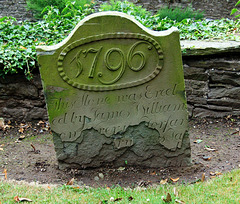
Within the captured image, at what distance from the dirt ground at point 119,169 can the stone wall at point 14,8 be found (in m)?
6.52

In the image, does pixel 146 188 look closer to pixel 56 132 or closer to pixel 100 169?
pixel 100 169

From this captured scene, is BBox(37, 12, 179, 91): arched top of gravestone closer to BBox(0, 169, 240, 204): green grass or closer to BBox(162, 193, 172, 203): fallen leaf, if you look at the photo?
BBox(0, 169, 240, 204): green grass

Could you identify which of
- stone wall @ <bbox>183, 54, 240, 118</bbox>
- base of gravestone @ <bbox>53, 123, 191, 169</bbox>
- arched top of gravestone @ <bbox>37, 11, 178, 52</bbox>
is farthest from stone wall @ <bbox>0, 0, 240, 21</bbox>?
base of gravestone @ <bbox>53, 123, 191, 169</bbox>

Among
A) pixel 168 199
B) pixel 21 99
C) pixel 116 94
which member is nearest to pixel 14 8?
pixel 21 99

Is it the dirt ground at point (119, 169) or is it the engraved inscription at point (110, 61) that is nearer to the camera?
the engraved inscription at point (110, 61)

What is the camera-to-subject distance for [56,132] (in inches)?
128

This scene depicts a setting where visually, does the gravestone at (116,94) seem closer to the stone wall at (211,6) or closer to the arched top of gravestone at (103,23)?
the arched top of gravestone at (103,23)

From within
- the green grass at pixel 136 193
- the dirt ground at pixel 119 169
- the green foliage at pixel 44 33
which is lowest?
the dirt ground at pixel 119 169

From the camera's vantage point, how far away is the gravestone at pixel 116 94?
3.07m

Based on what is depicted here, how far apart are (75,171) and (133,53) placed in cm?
143

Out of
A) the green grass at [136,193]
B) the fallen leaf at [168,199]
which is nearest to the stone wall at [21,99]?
the green grass at [136,193]

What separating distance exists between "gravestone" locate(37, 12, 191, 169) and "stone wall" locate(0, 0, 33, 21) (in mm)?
7722

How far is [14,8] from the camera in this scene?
10.0m

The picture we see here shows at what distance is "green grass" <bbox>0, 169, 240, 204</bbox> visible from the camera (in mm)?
2613
